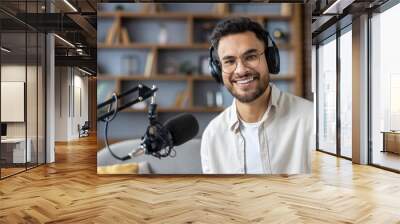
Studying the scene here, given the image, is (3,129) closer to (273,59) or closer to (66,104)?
(273,59)

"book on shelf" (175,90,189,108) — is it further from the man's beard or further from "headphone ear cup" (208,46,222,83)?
the man's beard

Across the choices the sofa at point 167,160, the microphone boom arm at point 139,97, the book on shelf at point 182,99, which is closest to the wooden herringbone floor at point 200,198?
the sofa at point 167,160

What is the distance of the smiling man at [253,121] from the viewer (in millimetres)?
5352

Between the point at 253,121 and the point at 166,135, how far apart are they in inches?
45.7

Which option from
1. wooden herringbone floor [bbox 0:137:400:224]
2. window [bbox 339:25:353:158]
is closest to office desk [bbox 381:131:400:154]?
wooden herringbone floor [bbox 0:137:400:224]

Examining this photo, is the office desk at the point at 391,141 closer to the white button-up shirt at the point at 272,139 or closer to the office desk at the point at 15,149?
the white button-up shirt at the point at 272,139

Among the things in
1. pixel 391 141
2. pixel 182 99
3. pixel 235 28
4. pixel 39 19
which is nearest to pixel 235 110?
pixel 182 99

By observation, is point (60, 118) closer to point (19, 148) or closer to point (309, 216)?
point (19, 148)

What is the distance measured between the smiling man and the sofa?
0.40 ft

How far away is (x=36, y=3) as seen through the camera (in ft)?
23.2

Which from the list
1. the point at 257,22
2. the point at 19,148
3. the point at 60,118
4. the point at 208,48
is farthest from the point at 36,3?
the point at 60,118

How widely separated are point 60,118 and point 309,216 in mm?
12692

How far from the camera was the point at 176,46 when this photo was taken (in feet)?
18.0

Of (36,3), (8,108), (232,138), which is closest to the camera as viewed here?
(232,138)
